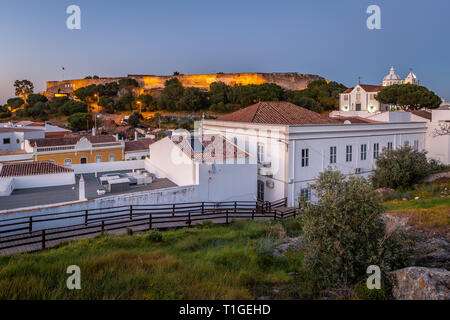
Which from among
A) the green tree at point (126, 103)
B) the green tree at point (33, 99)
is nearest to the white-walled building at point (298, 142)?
the green tree at point (126, 103)

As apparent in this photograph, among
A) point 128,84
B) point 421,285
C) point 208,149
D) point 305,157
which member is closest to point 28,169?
point 208,149

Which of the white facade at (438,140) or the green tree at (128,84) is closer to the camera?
the white facade at (438,140)

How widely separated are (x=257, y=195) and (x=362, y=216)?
13.7 metres

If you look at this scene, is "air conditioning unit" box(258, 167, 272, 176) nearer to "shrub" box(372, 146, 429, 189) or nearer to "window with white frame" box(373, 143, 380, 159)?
"shrub" box(372, 146, 429, 189)

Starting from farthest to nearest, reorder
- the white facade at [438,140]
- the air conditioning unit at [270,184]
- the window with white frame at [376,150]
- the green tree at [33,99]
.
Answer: the green tree at [33,99]
the white facade at [438,140]
the window with white frame at [376,150]
the air conditioning unit at [270,184]

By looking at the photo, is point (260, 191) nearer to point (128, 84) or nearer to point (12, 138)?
point (12, 138)

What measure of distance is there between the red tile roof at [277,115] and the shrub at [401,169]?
4607 millimetres

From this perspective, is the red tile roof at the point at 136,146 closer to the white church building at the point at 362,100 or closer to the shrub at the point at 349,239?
the shrub at the point at 349,239

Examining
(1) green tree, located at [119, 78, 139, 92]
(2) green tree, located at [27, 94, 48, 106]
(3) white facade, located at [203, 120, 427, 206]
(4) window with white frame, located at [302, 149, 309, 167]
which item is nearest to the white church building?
(3) white facade, located at [203, 120, 427, 206]

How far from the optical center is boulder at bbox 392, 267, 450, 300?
16.2 feet

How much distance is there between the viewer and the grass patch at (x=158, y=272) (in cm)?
543

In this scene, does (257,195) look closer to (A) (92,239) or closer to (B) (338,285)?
(A) (92,239)

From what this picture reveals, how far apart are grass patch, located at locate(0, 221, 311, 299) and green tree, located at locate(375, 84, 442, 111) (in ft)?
137

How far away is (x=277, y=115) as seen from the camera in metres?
21.9
